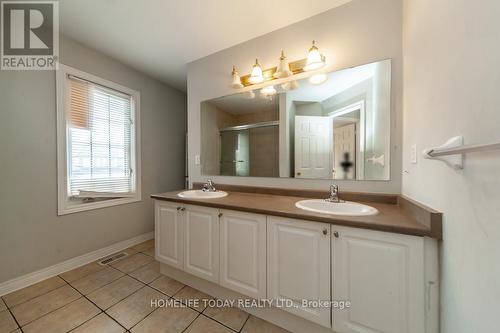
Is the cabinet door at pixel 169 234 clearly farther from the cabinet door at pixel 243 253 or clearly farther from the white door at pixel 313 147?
the white door at pixel 313 147

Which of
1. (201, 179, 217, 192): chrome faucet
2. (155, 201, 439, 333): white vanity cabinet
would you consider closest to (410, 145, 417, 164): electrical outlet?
(155, 201, 439, 333): white vanity cabinet

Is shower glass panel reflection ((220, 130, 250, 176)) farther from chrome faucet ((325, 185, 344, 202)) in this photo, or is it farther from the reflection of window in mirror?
chrome faucet ((325, 185, 344, 202))

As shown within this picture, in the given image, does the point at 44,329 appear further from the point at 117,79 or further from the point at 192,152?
the point at 117,79

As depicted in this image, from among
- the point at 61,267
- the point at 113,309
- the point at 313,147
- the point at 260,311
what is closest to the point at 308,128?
the point at 313,147

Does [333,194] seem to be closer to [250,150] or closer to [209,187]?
[250,150]

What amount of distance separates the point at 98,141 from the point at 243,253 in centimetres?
217

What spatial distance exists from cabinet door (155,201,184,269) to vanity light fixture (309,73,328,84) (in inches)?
63.9

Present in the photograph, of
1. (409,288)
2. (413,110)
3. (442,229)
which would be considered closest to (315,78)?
(413,110)

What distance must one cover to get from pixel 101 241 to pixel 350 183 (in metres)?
2.78

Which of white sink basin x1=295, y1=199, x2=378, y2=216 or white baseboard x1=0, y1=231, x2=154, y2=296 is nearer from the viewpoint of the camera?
white sink basin x1=295, y1=199, x2=378, y2=216

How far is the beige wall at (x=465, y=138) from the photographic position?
1.72ft

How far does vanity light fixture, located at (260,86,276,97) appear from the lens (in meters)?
1.79

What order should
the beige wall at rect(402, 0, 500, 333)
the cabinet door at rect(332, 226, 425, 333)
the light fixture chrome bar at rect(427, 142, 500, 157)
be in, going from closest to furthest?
the light fixture chrome bar at rect(427, 142, 500, 157) < the beige wall at rect(402, 0, 500, 333) < the cabinet door at rect(332, 226, 425, 333)

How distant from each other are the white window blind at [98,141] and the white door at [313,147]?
7.35 ft
